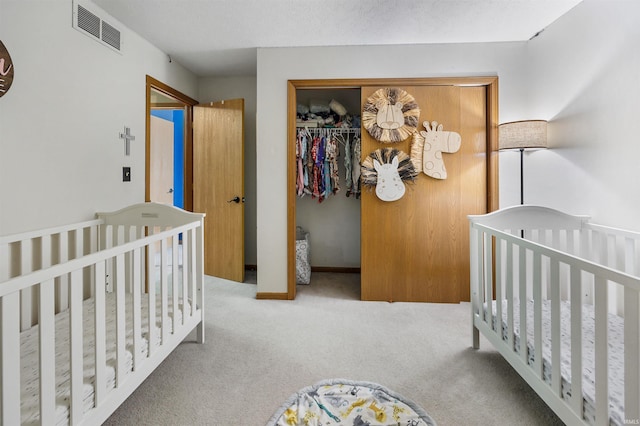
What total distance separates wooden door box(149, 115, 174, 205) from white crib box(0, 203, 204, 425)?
6.87 feet

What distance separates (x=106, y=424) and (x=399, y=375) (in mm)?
1337

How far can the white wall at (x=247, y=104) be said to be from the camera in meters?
3.69

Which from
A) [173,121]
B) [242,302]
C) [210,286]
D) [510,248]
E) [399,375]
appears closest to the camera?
[510,248]

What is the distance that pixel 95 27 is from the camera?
212cm

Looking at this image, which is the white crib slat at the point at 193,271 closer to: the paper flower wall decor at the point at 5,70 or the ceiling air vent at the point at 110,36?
the paper flower wall decor at the point at 5,70

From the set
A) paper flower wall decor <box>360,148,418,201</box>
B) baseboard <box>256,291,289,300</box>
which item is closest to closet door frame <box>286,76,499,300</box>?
baseboard <box>256,291,289,300</box>

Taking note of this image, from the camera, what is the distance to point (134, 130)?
256cm

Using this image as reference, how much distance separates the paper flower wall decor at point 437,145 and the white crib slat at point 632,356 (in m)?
1.95

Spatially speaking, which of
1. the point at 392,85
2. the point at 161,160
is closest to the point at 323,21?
the point at 392,85

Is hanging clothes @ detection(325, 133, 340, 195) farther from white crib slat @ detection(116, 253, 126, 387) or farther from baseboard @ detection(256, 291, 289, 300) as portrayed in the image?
white crib slat @ detection(116, 253, 126, 387)

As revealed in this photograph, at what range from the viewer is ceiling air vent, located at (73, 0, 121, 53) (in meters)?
1.98

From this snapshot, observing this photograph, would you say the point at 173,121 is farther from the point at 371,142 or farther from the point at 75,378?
the point at 75,378

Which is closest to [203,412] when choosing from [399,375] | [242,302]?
[399,375]

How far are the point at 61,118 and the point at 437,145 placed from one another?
2.61 metres
